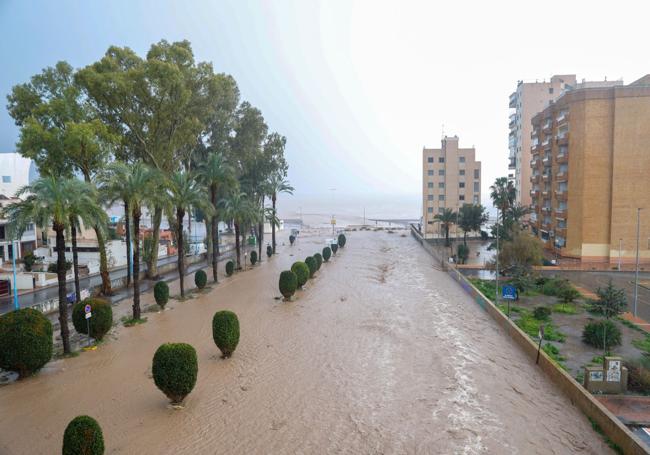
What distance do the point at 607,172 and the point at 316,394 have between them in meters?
43.2

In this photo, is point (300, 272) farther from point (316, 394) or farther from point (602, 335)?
point (602, 335)

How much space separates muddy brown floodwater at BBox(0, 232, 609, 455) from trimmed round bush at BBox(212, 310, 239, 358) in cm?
74

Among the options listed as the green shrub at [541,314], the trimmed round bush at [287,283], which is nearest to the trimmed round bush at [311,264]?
the trimmed round bush at [287,283]

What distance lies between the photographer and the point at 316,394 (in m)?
15.6

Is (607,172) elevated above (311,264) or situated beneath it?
elevated above

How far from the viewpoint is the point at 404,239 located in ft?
262

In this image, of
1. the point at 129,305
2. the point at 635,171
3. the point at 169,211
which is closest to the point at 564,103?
the point at 635,171

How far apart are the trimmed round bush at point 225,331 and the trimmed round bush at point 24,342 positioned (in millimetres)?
5879

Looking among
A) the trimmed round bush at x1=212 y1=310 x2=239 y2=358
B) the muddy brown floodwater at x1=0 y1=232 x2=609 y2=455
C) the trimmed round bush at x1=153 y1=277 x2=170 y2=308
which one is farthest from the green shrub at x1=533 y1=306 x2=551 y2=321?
the trimmed round bush at x1=153 y1=277 x2=170 y2=308

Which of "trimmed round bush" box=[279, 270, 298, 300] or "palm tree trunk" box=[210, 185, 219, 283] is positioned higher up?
"palm tree trunk" box=[210, 185, 219, 283]

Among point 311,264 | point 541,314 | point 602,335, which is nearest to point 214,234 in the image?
point 311,264

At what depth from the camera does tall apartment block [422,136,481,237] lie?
278ft

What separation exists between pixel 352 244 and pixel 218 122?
32.8 meters

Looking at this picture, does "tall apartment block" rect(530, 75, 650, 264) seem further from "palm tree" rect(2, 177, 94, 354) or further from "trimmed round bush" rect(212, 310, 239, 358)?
"palm tree" rect(2, 177, 94, 354)
